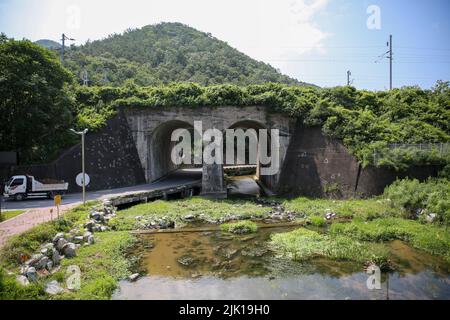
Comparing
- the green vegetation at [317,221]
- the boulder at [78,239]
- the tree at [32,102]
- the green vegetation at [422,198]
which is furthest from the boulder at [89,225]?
the green vegetation at [422,198]

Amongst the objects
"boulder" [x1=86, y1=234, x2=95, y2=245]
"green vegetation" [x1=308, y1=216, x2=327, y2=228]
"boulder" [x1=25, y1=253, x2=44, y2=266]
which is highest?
"boulder" [x1=25, y1=253, x2=44, y2=266]

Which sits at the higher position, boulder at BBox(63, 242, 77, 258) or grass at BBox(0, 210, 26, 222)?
grass at BBox(0, 210, 26, 222)

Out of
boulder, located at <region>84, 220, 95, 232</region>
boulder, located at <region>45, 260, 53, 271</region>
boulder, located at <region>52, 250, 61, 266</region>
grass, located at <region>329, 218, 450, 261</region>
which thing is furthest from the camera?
boulder, located at <region>84, 220, 95, 232</region>

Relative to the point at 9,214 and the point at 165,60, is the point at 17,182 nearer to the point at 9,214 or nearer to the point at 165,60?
the point at 9,214

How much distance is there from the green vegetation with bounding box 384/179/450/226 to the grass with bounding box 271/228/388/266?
4.78 m

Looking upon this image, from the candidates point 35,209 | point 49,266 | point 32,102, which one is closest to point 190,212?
point 35,209

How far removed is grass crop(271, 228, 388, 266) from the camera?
1231 cm

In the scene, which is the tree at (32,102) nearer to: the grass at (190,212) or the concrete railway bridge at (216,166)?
the concrete railway bridge at (216,166)

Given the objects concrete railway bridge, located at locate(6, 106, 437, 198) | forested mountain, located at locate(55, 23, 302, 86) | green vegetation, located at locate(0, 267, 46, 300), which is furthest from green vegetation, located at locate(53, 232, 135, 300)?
forested mountain, located at locate(55, 23, 302, 86)

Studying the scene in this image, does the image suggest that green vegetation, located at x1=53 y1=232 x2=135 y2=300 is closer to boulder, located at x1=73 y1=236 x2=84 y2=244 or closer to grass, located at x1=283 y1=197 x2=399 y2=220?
boulder, located at x1=73 y1=236 x2=84 y2=244

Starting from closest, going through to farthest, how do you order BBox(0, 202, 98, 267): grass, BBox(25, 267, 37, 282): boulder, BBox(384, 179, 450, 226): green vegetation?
BBox(25, 267, 37, 282): boulder, BBox(0, 202, 98, 267): grass, BBox(384, 179, 450, 226): green vegetation

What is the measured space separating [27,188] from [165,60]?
61857mm

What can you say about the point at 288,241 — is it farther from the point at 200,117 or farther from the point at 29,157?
the point at 29,157

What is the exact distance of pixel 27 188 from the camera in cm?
A: 2027
